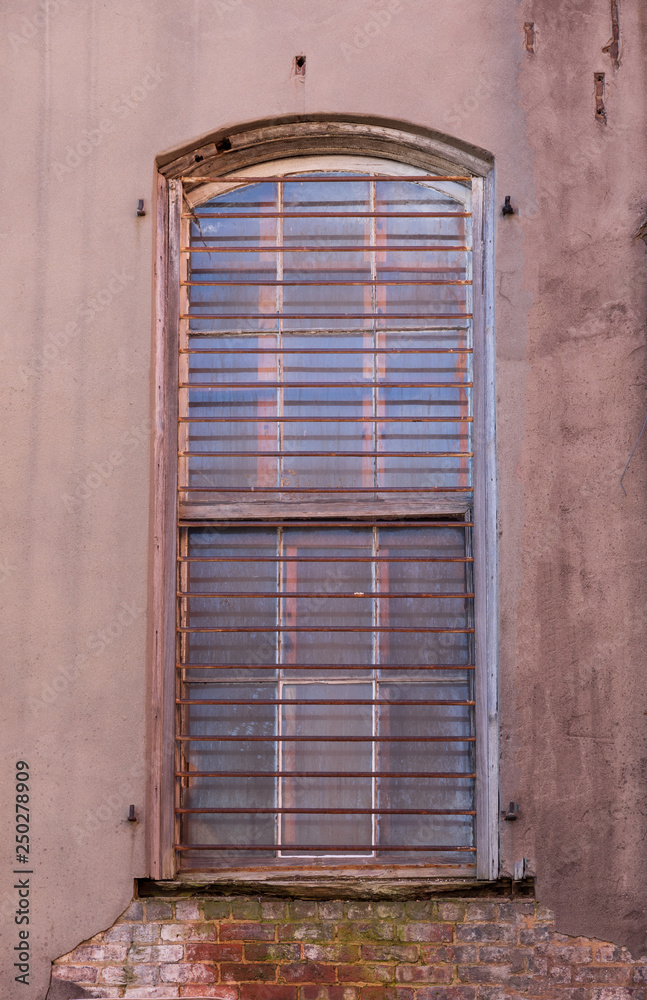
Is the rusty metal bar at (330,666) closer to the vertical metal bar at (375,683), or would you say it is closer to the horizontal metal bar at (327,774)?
the vertical metal bar at (375,683)

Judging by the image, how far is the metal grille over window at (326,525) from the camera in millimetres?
3592

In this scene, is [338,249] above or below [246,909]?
above

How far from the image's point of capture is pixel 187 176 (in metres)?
3.87

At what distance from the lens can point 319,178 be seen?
3.88m

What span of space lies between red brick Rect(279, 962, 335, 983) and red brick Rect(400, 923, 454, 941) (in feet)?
0.93

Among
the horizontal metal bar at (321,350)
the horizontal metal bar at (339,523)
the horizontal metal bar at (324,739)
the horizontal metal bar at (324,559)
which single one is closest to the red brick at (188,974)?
the horizontal metal bar at (324,739)

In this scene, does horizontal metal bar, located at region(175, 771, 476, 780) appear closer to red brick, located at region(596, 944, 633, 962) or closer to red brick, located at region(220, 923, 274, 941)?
red brick, located at region(220, 923, 274, 941)

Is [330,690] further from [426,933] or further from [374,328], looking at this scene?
[374,328]

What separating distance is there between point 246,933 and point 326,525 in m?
1.49

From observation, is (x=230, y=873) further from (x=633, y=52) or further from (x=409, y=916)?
(x=633, y=52)

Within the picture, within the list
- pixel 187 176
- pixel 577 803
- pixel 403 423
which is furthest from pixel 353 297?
pixel 577 803

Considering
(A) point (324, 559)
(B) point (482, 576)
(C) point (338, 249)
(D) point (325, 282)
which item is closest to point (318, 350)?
(D) point (325, 282)

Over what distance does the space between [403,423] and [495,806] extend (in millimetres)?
1457

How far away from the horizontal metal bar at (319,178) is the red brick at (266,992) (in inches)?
118
